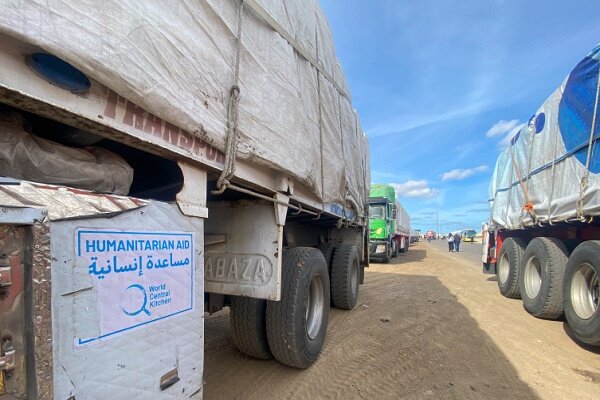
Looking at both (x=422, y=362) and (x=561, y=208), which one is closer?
(x=422, y=362)

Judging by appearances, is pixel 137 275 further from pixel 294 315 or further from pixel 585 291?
pixel 585 291

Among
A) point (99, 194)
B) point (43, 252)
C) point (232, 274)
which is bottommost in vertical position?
point (232, 274)

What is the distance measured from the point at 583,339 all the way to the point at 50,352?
541 cm

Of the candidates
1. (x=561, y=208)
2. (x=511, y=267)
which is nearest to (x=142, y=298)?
(x=561, y=208)

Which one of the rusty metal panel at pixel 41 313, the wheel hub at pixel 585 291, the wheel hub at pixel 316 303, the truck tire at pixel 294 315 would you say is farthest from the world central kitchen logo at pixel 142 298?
the wheel hub at pixel 585 291

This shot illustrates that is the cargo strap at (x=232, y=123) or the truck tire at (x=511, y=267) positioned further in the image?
the truck tire at (x=511, y=267)

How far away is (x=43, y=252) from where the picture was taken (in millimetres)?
1055

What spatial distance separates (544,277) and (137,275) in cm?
621

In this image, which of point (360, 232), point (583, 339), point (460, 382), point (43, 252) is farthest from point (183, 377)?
point (360, 232)

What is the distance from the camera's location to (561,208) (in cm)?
500

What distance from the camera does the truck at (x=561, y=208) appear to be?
14.1ft

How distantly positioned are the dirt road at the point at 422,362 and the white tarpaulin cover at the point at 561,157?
1.83 metres

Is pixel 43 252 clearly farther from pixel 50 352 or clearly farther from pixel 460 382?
pixel 460 382

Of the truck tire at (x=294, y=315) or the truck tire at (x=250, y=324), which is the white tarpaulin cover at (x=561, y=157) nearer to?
the truck tire at (x=294, y=315)
